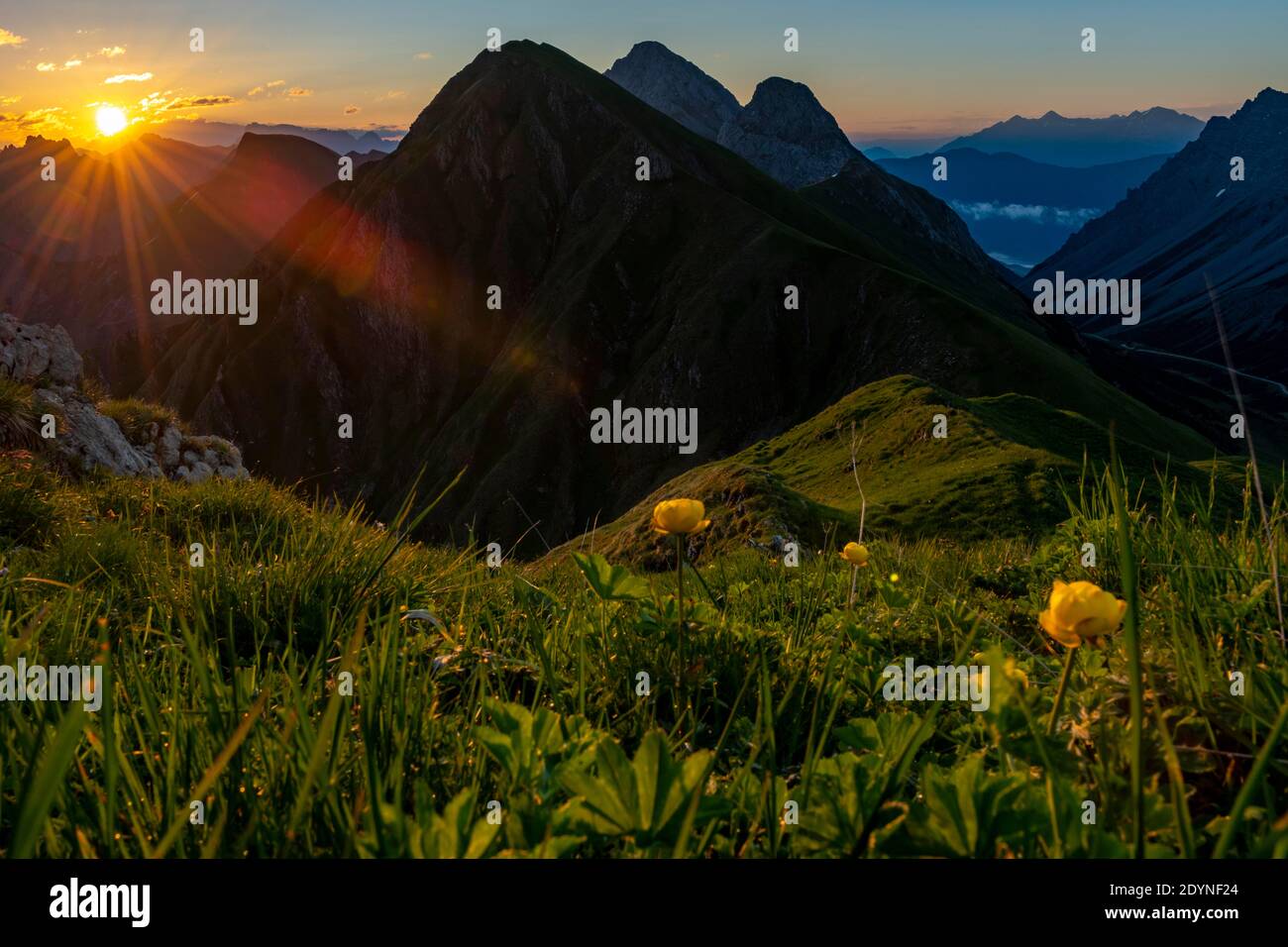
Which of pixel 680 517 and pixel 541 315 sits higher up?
pixel 541 315

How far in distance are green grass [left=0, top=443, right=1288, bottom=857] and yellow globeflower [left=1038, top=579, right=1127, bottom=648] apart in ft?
0.46

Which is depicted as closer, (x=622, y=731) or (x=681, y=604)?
(x=681, y=604)

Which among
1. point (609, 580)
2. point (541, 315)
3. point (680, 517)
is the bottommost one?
point (609, 580)

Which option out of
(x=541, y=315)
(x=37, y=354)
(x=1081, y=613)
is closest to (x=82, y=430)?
(x=37, y=354)

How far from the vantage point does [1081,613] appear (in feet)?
5.81

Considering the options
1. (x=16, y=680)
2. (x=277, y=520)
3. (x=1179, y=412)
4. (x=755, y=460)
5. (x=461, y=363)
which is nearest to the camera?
(x=16, y=680)

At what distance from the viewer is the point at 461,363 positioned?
5994 inches

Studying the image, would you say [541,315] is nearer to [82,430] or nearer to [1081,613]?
[82,430]

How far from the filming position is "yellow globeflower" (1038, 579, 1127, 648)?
173 cm

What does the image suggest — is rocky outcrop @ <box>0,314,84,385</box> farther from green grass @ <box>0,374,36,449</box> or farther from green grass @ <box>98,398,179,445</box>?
green grass @ <box>0,374,36,449</box>

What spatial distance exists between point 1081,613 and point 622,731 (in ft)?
5.31

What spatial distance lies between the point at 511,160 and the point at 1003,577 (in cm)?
17752
